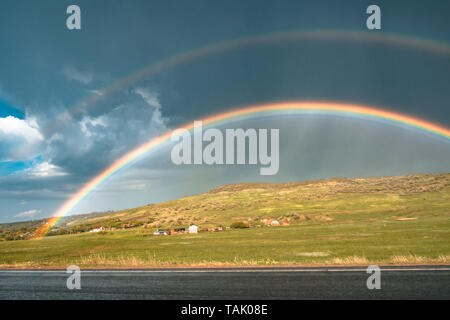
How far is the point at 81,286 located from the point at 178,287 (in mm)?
3926

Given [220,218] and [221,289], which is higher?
[221,289]

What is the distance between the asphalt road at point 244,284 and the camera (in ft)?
31.5

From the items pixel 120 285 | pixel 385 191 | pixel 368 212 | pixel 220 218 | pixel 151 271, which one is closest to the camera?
pixel 120 285

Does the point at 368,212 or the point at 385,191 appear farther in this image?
the point at 385,191

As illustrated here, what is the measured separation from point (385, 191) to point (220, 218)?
75.7 m

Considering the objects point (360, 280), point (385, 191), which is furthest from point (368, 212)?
point (360, 280)

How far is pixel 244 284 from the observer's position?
440 inches

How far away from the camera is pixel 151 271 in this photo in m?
14.9

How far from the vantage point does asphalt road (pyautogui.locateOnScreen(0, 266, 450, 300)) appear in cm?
961
